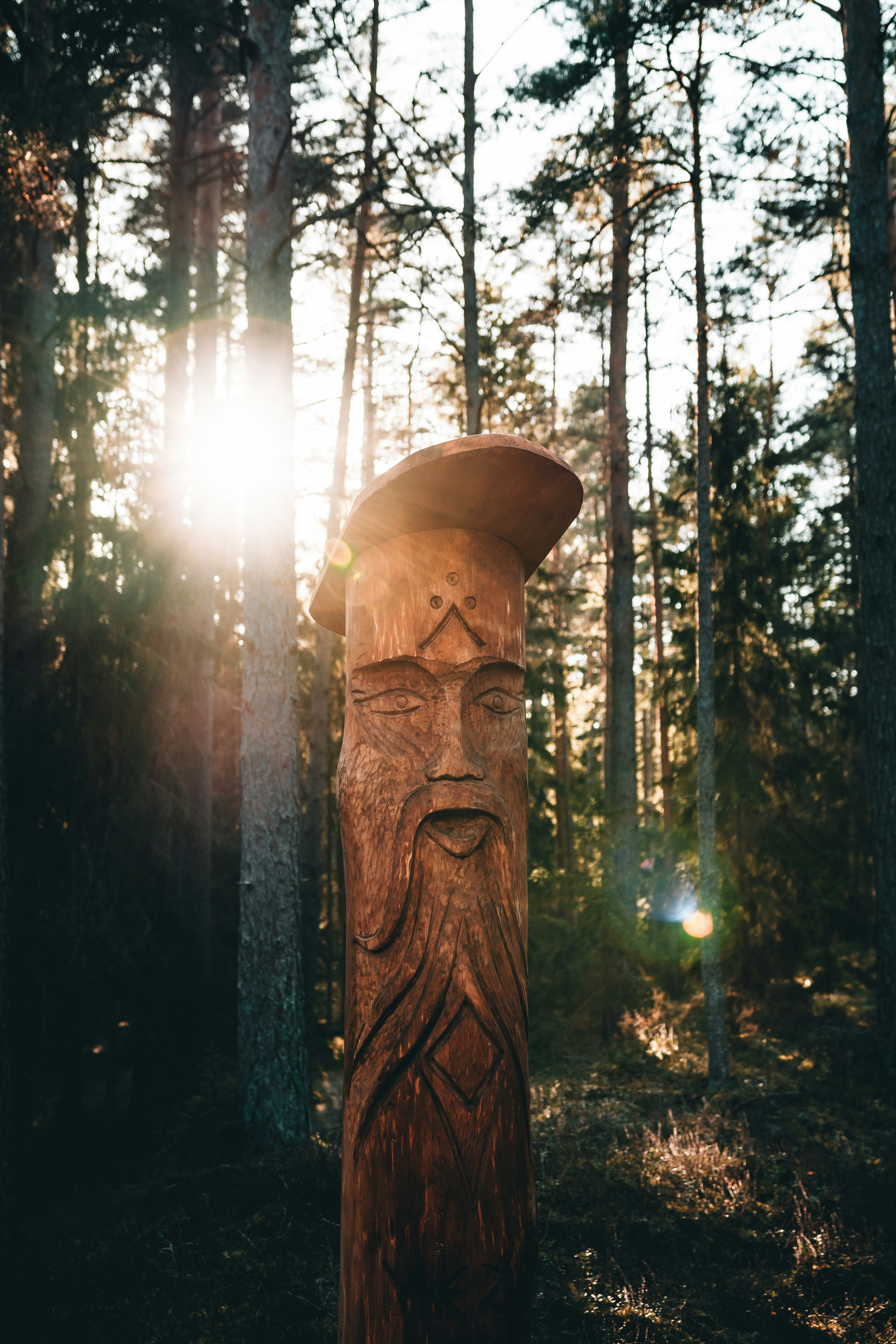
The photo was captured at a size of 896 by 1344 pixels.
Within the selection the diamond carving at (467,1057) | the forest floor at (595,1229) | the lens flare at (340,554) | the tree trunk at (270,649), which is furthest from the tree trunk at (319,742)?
the diamond carving at (467,1057)

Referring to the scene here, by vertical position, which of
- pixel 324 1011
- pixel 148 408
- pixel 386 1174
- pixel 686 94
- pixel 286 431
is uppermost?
pixel 686 94

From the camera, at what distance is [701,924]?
349 inches

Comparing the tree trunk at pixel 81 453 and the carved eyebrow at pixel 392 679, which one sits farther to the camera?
the tree trunk at pixel 81 453

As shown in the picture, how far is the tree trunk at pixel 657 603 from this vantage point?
13.4 meters

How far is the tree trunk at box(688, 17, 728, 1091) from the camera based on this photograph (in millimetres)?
8305

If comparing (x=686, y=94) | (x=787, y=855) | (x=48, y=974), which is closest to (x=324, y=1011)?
(x=48, y=974)

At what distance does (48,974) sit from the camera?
737cm

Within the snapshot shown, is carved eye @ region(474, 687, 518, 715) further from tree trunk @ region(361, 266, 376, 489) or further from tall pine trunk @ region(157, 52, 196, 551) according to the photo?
tree trunk @ region(361, 266, 376, 489)

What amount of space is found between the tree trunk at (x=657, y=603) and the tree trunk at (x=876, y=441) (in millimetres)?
2448

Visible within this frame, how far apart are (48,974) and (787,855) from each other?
1041 cm

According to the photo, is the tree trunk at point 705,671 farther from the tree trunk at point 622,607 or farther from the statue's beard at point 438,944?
the statue's beard at point 438,944

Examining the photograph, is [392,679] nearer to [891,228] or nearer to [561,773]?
[891,228]

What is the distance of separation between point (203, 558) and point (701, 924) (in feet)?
25.0

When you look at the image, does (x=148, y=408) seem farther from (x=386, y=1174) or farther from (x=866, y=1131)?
(x=866, y=1131)
